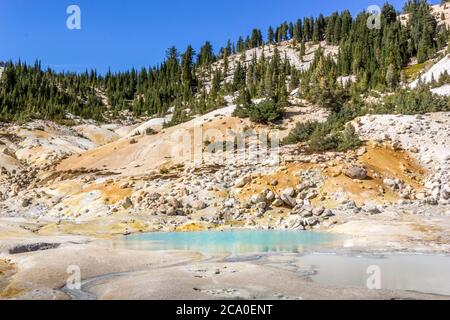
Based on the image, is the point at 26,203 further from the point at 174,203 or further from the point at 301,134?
the point at 301,134

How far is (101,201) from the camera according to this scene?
40.7 metres

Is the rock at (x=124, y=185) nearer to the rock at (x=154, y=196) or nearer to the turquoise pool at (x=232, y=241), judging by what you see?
the rock at (x=154, y=196)

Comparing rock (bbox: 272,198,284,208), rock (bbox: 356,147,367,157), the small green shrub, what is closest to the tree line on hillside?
the small green shrub

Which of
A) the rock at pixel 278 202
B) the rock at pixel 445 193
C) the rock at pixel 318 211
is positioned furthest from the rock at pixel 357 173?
the rock at pixel 278 202

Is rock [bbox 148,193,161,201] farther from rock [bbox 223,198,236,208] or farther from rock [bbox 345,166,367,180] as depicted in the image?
rock [bbox 345,166,367,180]

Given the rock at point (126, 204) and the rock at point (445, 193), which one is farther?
the rock at point (126, 204)

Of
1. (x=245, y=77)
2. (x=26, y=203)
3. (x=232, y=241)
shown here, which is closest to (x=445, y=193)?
Answer: (x=232, y=241)

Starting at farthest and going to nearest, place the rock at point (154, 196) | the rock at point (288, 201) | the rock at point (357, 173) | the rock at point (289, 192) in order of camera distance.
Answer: the rock at point (154, 196) → the rock at point (357, 173) → the rock at point (289, 192) → the rock at point (288, 201)

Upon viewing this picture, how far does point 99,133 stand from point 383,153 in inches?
2875

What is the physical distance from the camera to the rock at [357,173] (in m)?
37.2

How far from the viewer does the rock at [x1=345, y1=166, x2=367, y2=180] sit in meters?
37.2

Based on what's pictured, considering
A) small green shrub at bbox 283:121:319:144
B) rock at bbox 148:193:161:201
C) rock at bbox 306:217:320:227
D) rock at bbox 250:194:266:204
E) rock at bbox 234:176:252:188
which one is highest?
small green shrub at bbox 283:121:319:144

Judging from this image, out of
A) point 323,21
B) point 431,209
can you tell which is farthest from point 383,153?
point 323,21

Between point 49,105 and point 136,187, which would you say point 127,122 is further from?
point 136,187
